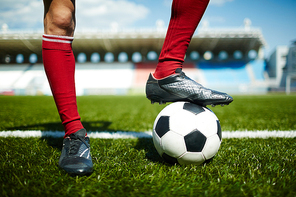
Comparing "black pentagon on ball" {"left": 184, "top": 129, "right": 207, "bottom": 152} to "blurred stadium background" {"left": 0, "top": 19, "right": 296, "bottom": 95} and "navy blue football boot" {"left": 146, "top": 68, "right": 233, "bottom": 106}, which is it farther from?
"blurred stadium background" {"left": 0, "top": 19, "right": 296, "bottom": 95}

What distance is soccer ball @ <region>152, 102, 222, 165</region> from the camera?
120 centimetres

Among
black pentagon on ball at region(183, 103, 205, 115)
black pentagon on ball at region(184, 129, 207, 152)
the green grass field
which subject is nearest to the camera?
the green grass field

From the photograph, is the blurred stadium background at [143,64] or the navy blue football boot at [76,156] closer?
the navy blue football boot at [76,156]

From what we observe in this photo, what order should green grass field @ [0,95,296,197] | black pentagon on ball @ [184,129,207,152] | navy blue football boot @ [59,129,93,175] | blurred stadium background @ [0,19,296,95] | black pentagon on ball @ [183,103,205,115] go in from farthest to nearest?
blurred stadium background @ [0,19,296,95] → black pentagon on ball @ [183,103,205,115] → black pentagon on ball @ [184,129,207,152] → navy blue football boot @ [59,129,93,175] → green grass field @ [0,95,296,197]

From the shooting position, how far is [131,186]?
938mm

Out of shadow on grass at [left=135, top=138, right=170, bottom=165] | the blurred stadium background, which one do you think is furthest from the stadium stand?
shadow on grass at [left=135, top=138, right=170, bottom=165]

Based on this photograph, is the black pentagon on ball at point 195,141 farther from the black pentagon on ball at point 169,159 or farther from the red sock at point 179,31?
the red sock at point 179,31

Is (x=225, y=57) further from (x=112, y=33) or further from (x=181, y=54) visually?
(x=181, y=54)

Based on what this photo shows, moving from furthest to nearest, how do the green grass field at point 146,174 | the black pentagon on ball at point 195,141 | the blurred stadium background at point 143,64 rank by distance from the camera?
1. the blurred stadium background at point 143,64
2. the black pentagon on ball at point 195,141
3. the green grass field at point 146,174

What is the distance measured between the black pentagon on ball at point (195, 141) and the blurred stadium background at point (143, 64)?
20.2m

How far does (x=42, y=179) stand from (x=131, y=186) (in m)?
0.47

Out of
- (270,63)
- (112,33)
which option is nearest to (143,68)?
(112,33)

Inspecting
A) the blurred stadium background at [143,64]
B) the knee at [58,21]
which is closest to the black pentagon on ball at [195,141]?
the knee at [58,21]

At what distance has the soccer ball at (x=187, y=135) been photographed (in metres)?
1.20
